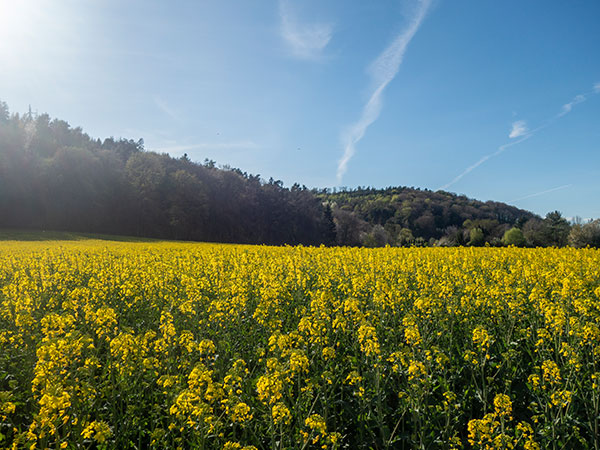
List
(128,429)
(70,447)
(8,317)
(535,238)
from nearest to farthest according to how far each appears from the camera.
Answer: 1. (70,447)
2. (128,429)
3. (8,317)
4. (535,238)

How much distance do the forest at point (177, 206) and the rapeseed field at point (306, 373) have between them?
77.3 ft

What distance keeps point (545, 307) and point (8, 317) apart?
29.4ft

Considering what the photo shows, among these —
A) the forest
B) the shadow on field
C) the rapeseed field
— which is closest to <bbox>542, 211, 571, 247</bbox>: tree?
the forest

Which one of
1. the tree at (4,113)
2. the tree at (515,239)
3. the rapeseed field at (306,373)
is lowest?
the rapeseed field at (306,373)

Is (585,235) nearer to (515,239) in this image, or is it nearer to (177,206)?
(515,239)

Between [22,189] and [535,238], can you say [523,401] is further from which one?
[22,189]

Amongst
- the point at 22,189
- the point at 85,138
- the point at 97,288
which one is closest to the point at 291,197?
the point at 85,138

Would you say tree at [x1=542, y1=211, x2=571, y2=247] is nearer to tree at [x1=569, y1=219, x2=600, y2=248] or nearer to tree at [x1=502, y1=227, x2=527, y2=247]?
tree at [x1=569, y1=219, x2=600, y2=248]

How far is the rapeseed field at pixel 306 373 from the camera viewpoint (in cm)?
306

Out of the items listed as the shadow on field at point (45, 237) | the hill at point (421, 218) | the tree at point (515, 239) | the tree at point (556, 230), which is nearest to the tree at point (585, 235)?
the tree at point (556, 230)

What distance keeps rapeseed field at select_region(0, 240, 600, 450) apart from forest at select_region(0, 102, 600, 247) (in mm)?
23572

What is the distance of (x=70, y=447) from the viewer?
10.9ft

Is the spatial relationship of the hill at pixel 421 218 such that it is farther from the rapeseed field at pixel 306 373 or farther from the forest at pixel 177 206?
the rapeseed field at pixel 306 373

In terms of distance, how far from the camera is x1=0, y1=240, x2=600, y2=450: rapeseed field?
10.0 ft
